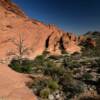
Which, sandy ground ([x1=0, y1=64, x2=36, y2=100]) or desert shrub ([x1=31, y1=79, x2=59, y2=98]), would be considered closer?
sandy ground ([x1=0, y1=64, x2=36, y2=100])

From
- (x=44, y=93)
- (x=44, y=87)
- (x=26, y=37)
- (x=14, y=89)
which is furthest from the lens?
(x=26, y=37)

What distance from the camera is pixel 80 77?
21.9m

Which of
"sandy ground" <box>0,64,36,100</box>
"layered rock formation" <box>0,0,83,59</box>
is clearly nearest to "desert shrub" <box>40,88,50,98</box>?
"sandy ground" <box>0,64,36,100</box>

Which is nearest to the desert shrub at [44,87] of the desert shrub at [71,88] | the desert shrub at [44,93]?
the desert shrub at [44,93]

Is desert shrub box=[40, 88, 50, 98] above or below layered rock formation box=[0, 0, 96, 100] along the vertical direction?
below

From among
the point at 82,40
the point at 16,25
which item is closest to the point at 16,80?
the point at 16,25

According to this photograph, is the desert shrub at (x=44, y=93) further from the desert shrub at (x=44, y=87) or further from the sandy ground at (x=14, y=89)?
the sandy ground at (x=14, y=89)

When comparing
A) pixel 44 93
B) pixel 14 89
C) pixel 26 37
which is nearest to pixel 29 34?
pixel 26 37

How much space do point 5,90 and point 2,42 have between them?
23.2m

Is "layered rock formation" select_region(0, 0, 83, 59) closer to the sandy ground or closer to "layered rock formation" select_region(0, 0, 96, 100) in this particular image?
"layered rock formation" select_region(0, 0, 96, 100)

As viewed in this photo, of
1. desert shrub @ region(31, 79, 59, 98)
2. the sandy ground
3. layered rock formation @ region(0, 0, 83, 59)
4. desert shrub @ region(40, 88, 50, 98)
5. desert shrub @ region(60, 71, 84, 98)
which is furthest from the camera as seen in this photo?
layered rock formation @ region(0, 0, 83, 59)

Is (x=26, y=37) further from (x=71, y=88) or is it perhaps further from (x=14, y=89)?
(x=14, y=89)

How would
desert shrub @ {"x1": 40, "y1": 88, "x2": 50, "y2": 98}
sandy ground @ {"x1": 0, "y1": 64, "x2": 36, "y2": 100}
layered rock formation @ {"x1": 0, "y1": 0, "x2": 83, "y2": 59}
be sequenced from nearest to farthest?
sandy ground @ {"x1": 0, "y1": 64, "x2": 36, "y2": 100} < desert shrub @ {"x1": 40, "y1": 88, "x2": 50, "y2": 98} < layered rock formation @ {"x1": 0, "y1": 0, "x2": 83, "y2": 59}

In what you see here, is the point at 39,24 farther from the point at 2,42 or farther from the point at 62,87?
the point at 62,87
